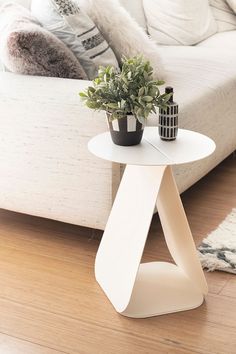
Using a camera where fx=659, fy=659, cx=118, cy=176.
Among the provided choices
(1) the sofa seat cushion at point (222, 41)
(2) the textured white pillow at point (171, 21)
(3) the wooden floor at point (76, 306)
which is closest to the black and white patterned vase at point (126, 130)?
(3) the wooden floor at point (76, 306)

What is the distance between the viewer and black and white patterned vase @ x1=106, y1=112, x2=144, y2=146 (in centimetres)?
189

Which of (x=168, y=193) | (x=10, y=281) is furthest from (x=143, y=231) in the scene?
(x=10, y=281)

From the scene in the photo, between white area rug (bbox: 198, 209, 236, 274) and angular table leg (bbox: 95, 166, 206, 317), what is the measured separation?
0.17 metres

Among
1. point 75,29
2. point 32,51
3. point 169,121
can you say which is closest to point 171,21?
point 75,29

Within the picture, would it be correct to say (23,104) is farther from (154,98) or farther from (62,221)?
(154,98)

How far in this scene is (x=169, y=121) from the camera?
1.93 metres

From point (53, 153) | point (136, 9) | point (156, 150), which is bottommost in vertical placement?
point (136, 9)

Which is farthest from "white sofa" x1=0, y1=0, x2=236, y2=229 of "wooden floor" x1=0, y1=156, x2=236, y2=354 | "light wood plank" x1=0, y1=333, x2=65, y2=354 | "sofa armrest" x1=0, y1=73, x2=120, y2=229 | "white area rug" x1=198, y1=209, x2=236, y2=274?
"light wood plank" x1=0, y1=333, x2=65, y2=354

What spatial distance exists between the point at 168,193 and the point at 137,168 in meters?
0.13

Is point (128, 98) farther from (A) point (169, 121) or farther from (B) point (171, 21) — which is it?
(B) point (171, 21)

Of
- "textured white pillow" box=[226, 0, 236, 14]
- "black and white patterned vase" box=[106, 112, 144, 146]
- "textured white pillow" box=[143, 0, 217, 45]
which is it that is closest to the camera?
"black and white patterned vase" box=[106, 112, 144, 146]

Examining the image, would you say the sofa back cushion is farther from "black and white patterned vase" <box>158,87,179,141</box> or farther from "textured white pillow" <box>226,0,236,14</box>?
"black and white patterned vase" <box>158,87,179,141</box>

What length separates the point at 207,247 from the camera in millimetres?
2355

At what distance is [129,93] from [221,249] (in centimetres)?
77
